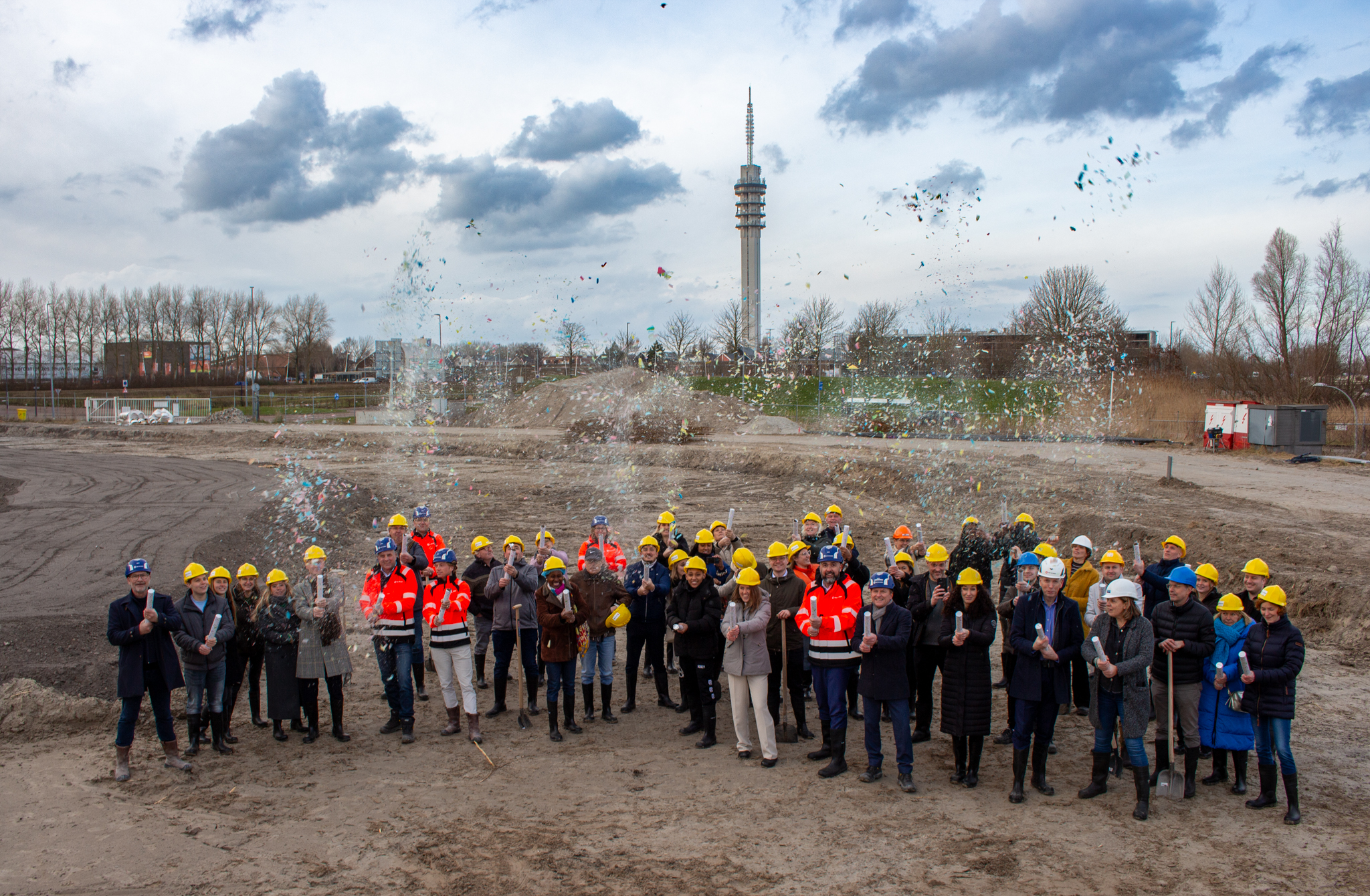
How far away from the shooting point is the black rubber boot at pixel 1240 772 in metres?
6.41

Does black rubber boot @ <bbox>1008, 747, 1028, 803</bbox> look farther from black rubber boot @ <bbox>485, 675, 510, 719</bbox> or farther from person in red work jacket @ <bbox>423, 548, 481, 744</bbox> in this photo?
black rubber boot @ <bbox>485, 675, 510, 719</bbox>

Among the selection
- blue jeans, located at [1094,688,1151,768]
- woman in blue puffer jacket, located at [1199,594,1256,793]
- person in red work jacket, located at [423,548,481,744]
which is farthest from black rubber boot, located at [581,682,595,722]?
woman in blue puffer jacket, located at [1199,594,1256,793]

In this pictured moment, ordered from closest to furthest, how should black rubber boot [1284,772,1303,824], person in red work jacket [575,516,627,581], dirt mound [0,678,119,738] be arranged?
1. black rubber boot [1284,772,1303,824]
2. dirt mound [0,678,119,738]
3. person in red work jacket [575,516,627,581]

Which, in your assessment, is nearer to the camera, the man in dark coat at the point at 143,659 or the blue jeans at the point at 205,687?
the man in dark coat at the point at 143,659

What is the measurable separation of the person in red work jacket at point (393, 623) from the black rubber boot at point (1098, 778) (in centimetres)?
567

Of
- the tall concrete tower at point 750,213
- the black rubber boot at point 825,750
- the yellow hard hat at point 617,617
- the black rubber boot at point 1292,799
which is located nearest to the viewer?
the black rubber boot at point 1292,799

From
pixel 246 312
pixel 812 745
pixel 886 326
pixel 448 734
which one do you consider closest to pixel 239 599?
pixel 448 734

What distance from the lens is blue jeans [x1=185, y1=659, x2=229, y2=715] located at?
7113 mm

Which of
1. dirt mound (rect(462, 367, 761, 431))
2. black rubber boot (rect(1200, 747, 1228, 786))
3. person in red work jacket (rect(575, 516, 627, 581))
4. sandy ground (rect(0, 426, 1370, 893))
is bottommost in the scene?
sandy ground (rect(0, 426, 1370, 893))

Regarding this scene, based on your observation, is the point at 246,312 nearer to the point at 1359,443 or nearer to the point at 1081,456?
the point at 1081,456

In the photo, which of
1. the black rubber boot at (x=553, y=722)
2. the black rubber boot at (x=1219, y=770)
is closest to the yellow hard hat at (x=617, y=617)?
the black rubber boot at (x=553, y=722)

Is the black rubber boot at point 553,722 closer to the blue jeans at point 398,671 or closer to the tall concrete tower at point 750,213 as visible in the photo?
the blue jeans at point 398,671

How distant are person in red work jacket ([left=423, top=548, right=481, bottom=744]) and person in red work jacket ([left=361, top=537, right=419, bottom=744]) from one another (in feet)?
0.61

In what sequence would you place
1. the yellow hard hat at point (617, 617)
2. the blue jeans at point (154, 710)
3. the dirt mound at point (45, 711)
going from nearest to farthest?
1. the blue jeans at point (154, 710)
2. the dirt mound at point (45, 711)
3. the yellow hard hat at point (617, 617)
